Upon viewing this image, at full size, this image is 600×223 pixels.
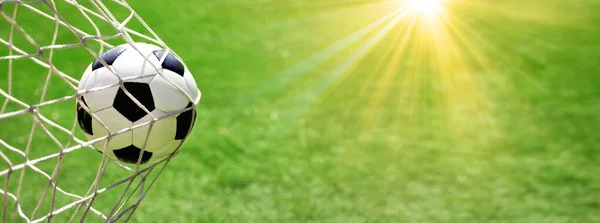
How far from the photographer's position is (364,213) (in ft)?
10.4

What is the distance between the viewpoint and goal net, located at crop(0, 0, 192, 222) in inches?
84.0

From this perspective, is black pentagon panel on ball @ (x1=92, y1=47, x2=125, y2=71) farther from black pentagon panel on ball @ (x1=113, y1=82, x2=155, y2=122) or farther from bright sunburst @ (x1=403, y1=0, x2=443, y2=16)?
bright sunburst @ (x1=403, y1=0, x2=443, y2=16)

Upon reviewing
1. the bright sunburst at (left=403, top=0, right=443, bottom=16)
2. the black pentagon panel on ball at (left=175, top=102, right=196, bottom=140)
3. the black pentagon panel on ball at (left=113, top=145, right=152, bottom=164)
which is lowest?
the black pentagon panel on ball at (left=113, top=145, right=152, bottom=164)

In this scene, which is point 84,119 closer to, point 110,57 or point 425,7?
point 110,57

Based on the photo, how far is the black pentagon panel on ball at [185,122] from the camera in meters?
2.25

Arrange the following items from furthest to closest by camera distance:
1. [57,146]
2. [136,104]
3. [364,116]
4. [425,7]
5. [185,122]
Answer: [425,7], [364,116], [57,146], [185,122], [136,104]

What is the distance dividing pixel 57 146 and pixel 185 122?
68.7 inches

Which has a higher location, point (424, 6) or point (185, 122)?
point (424, 6)

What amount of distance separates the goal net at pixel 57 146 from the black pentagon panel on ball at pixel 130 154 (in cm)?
4

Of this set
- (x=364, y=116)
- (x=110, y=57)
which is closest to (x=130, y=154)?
(x=110, y=57)

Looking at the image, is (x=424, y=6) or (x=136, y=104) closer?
(x=136, y=104)

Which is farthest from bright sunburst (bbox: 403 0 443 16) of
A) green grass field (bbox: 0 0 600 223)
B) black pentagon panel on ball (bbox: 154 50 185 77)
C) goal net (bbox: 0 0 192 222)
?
black pentagon panel on ball (bbox: 154 50 185 77)

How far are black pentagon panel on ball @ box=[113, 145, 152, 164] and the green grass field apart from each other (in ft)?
2.73

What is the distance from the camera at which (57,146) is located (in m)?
3.76
